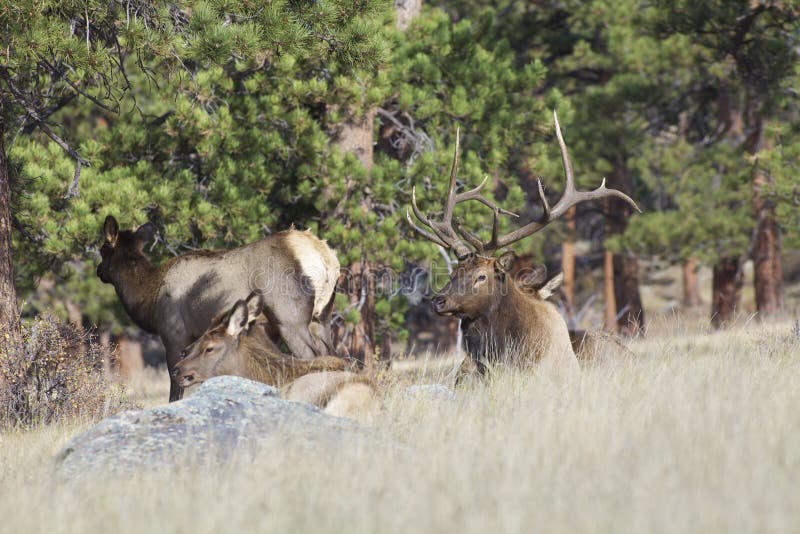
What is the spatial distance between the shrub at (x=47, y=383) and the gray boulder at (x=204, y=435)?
2349mm

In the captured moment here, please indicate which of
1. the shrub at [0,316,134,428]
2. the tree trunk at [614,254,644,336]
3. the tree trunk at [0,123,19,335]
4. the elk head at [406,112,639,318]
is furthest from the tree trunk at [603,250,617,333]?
the tree trunk at [0,123,19,335]

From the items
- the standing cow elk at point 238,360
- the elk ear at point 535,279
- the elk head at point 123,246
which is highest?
the elk head at point 123,246

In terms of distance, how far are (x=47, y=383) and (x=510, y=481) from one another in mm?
5022

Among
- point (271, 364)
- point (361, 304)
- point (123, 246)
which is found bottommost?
point (271, 364)

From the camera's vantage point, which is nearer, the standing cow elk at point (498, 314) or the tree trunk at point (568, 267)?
the standing cow elk at point (498, 314)

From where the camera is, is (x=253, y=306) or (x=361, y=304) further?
(x=361, y=304)

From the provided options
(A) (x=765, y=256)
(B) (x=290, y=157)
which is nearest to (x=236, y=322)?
(B) (x=290, y=157)

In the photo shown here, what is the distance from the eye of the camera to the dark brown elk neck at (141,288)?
31.3 ft

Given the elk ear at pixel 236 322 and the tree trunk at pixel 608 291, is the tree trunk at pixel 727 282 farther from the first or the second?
the elk ear at pixel 236 322

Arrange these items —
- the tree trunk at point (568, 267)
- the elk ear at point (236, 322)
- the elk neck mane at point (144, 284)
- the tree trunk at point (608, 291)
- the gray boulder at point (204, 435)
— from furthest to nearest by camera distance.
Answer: the tree trunk at point (608, 291) → the tree trunk at point (568, 267) → the elk neck mane at point (144, 284) → the elk ear at point (236, 322) → the gray boulder at point (204, 435)

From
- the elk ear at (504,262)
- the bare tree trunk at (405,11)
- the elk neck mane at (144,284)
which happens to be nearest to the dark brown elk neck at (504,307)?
the elk ear at (504,262)

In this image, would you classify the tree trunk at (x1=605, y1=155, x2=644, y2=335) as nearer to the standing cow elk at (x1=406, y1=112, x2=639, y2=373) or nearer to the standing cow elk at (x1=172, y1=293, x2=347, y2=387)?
the standing cow elk at (x1=406, y1=112, x2=639, y2=373)

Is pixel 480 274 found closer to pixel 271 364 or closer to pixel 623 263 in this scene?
pixel 271 364

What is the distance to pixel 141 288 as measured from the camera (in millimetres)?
9664
